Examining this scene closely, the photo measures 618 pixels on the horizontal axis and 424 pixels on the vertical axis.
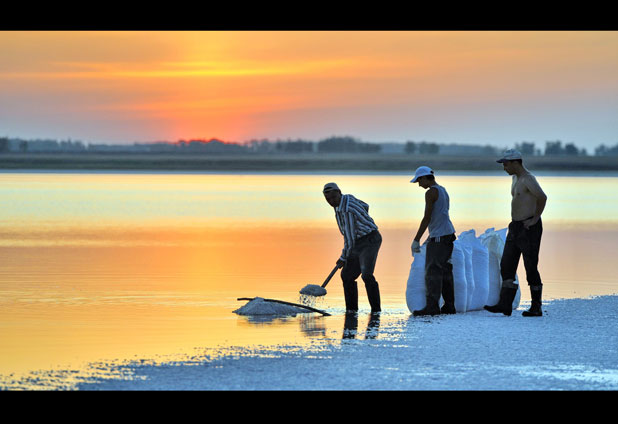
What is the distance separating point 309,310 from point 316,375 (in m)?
3.06

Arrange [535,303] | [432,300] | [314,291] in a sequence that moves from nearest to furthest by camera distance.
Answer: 1. [535,303]
2. [432,300]
3. [314,291]

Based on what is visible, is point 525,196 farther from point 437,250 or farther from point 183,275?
point 183,275

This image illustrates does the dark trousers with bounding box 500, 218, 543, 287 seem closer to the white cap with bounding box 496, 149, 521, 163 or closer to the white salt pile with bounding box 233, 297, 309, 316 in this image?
the white cap with bounding box 496, 149, 521, 163

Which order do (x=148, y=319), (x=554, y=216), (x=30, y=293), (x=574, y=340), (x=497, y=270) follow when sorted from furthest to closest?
(x=554, y=216) → (x=30, y=293) → (x=497, y=270) → (x=148, y=319) → (x=574, y=340)

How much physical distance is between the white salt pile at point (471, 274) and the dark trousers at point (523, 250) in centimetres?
22

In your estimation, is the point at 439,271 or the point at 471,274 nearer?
the point at 439,271

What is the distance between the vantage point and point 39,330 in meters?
8.77

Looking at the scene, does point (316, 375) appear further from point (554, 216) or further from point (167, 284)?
point (554, 216)

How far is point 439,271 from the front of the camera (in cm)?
973

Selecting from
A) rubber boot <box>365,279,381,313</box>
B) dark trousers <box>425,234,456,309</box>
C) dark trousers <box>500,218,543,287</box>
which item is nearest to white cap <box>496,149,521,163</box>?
dark trousers <box>500,218,543,287</box>

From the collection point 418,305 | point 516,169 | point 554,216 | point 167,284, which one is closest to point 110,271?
point 167,284

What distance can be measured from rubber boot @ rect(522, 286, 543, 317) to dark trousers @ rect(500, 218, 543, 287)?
0.15 ft

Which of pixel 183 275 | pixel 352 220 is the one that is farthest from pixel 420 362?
pixel 183 275

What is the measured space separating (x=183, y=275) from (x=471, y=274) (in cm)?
419
